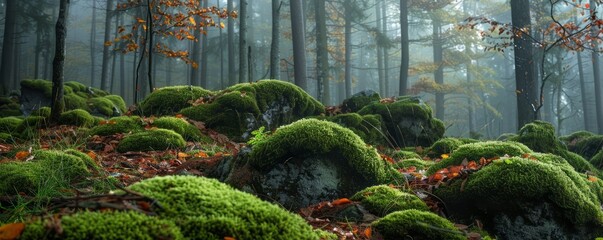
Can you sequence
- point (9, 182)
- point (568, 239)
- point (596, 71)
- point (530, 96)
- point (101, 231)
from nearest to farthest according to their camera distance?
point (101, 231) < point (568, 239) < point (9, 182) < point (530, 96) < point (596, 71)

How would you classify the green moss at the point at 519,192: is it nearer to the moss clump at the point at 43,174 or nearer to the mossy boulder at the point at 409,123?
the moss clump at the point at 43,174

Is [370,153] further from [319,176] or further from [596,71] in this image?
[596,71]

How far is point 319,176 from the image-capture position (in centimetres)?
370

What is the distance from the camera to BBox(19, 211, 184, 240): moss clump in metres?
1.31

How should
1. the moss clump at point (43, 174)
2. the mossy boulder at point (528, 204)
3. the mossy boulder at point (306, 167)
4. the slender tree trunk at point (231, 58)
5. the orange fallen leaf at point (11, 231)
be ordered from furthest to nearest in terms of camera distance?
the slender tree trunk at point (231, 58), the mossy boulder at point (306, 167), the moss clump at point (43, 174), the mossy boulder at point (528, 204), the orange fallen leaf at point (11, 231)

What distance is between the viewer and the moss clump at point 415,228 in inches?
106

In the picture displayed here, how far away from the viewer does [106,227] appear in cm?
138

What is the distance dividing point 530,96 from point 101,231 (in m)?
11.3

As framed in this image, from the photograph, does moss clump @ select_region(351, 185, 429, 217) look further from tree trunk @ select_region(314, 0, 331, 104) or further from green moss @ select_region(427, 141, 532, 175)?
tree trunk @ select_region(314, 0, 331, 104)

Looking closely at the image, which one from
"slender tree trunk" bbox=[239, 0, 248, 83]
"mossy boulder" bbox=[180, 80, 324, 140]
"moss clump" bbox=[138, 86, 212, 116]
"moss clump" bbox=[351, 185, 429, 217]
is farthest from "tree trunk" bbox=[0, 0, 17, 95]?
"moss clump" bbox=[351, 185, 429, 217]

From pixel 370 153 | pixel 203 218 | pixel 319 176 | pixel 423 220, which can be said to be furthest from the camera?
pixel 370 153

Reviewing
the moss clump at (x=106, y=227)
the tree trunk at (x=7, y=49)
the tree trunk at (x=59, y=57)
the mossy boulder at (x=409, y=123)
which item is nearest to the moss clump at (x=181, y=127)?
the tree trunk at (x=59, y=57)

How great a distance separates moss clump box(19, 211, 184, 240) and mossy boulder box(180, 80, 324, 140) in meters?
6.34

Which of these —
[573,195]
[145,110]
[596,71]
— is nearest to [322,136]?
[573,195]
